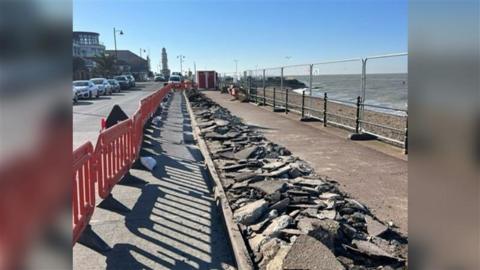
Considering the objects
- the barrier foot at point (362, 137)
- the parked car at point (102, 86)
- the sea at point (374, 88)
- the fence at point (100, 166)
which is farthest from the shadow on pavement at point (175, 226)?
the parked car at point (102, 86)

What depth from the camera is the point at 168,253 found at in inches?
171

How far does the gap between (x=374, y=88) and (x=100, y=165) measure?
842 centimetres

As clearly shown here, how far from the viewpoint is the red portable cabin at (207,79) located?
5241 cm

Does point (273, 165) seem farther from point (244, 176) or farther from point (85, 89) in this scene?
point (85, 89)

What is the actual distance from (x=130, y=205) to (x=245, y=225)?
1.94 meters

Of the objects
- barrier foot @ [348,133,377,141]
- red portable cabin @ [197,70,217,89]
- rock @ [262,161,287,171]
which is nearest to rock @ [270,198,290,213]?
rock @ [262,161,287,171]

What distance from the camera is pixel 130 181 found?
725 centimetres

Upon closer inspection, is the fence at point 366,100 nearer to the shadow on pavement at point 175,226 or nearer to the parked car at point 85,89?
the shadow on pavement at point 175,226

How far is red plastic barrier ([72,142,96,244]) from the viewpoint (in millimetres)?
4258

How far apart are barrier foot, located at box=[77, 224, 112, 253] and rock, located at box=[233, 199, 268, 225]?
1.50 meters

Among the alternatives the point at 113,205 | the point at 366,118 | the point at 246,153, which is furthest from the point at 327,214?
the point at 366,118
